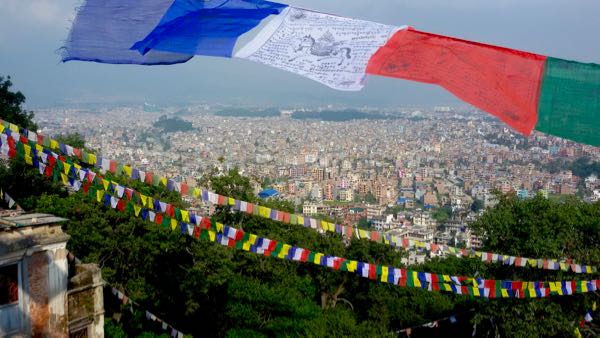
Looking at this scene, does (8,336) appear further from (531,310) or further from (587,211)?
(587,211)

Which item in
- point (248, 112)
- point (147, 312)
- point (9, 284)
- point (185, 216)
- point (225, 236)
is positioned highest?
point (248, 112)

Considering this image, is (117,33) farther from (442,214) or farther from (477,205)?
(442,214)

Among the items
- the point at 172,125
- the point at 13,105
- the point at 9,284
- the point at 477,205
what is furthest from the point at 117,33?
the point at 172,125

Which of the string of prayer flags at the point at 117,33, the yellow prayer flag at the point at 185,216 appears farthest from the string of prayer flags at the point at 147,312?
the string of prayer flags at the point at 117,33

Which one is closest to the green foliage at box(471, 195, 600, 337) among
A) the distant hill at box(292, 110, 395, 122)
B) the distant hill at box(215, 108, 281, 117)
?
the distant hill at box(292, 110, 395, 122)

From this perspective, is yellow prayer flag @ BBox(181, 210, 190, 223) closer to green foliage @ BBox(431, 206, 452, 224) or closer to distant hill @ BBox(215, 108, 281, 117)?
green foliage @ BBox(431, 206, 452, 224)

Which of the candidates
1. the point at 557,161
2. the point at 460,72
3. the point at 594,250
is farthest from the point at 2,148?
the point at 557,161
